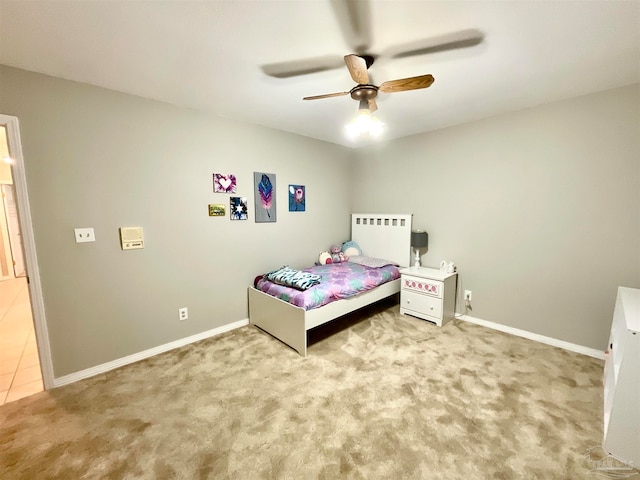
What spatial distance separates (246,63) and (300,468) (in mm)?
2523

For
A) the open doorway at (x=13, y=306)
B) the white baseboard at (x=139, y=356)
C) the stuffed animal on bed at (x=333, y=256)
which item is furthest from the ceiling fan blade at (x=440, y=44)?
the white baseboard at (x=139, y=356)

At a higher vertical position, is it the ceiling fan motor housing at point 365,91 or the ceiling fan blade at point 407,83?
the ceiling fan motor housing at point 365,91

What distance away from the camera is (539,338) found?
9.00 feet

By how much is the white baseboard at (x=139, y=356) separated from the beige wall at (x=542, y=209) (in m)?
2.73

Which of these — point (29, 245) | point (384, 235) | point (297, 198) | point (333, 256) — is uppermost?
point (297, 198)

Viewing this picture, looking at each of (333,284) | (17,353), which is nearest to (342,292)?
(333,284)

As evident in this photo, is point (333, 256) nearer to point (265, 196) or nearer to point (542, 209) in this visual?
point (265, 196)

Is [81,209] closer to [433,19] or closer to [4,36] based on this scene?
[4,36]

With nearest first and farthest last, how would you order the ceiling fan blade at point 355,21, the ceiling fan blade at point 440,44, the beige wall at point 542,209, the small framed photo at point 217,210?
the ceiling fan blade at point 355,21 < the ceiling fan blade at point 440,44 < the beige wall at point 542,209 < the small framed photo at point 217,210

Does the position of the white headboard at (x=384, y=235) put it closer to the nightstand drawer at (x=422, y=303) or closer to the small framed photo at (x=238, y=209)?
the nightstand drawer at (x=422, y=303)

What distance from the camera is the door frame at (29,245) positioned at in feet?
6.04

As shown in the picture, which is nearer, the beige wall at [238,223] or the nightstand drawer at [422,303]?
the beige wall at [238,223]

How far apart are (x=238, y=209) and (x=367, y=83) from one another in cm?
188

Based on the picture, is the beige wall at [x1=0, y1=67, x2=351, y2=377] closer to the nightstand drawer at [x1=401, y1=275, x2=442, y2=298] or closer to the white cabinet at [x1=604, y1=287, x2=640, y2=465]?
the nightstand drawer at [x1=401, y1=275, x2=442, y2=298]
